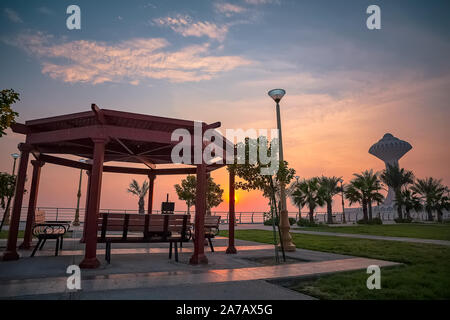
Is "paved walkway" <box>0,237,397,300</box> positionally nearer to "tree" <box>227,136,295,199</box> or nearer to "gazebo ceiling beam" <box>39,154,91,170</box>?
"tree" <box>227,136,295,199</box>

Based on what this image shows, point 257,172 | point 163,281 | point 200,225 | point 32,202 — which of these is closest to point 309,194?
point 257,172

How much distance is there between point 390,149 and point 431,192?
10939cm

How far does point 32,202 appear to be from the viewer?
28.7ft

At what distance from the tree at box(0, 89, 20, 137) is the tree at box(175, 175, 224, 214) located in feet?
76.8

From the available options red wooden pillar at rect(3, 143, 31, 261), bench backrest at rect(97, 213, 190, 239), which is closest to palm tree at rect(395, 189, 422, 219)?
bench backrest at rect(97, 213, 190, 239)

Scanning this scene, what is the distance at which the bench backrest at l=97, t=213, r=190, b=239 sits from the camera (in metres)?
6.62

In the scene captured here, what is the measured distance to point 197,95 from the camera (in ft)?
41.8

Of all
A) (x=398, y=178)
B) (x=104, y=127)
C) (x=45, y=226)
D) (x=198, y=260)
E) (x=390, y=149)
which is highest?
(x=390, y=149)

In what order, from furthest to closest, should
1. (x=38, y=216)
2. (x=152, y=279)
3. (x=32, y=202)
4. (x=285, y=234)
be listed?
(x=285, y=234) → (x=38, y=216) → (x=32, y=202) → (x=152, y=279)

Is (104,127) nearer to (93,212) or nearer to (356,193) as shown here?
(93,212)

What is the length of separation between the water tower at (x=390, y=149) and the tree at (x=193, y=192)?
13475 centimetres

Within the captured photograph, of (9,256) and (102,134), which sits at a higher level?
(102,134)
